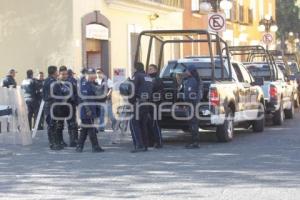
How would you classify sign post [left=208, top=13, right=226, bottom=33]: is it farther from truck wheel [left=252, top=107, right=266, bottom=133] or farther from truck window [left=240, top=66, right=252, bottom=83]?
truck wheel [left=252, top=107, right=266, bottom=133]

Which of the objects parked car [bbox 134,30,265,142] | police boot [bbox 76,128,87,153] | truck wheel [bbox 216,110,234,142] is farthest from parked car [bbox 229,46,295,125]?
police boot [bbox 76,128,87,153]

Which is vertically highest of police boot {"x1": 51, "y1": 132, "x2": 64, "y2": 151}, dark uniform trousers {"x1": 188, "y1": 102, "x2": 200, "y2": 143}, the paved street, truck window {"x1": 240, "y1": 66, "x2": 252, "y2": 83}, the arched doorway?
the arched doorway

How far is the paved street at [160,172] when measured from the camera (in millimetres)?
9656

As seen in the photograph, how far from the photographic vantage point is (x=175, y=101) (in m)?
15.6

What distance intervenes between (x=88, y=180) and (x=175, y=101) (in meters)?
5.10

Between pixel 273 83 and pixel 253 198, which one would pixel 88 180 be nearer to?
pixel 253 198

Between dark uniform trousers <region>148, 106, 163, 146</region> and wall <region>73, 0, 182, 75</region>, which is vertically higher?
wall <region>73, 0, 182, 75</region>

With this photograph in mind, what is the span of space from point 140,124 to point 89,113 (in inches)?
42.1

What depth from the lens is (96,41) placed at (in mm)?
25766

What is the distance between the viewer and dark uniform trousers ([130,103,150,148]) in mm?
14641

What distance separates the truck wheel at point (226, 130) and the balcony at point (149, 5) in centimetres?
1038

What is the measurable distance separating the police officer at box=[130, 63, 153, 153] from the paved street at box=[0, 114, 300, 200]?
279 mm

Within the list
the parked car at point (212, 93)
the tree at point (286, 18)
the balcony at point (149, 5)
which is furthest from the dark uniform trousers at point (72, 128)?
the tree at point (286, 18)

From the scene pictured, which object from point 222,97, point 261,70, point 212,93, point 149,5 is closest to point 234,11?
point 149,5
